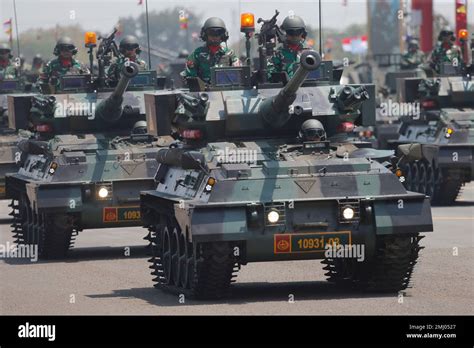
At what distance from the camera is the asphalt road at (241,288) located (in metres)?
18.4

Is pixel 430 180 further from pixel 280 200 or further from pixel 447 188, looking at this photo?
pixel 280 200

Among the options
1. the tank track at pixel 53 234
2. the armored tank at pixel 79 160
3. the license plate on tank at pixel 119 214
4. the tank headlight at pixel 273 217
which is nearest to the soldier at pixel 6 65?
the armored tank at pixel 79 160

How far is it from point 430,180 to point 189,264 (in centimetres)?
1655

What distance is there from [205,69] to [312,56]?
17.6 ft

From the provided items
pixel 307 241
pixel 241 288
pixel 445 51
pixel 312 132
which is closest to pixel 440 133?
pixel 445 51

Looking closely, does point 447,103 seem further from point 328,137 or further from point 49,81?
point 328,137

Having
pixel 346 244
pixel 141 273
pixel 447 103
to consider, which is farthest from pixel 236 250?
pixel 447 103

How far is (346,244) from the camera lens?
19.4m

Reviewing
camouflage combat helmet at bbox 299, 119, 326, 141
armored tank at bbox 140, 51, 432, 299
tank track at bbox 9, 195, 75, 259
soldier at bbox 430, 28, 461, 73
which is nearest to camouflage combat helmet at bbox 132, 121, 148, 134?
tank track at bbox 9, 195, 75, 259

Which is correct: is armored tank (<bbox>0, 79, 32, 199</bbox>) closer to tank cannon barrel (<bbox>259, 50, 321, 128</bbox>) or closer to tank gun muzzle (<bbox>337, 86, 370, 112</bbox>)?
tank cannon barrel (<bbox>259, 50, 321, 128</bbox>)

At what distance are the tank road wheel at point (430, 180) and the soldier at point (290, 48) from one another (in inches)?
523

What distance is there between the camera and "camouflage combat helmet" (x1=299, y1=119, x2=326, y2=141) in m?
21.0
